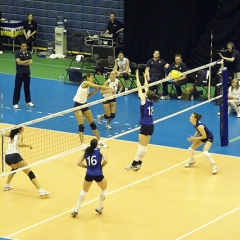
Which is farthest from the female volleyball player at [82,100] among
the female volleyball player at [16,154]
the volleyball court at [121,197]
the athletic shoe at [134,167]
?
the female volleyball player at [16,154]

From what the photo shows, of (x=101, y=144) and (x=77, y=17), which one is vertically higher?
(x=77, y=17)

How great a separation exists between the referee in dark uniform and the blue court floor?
384mm

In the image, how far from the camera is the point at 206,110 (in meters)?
28.2

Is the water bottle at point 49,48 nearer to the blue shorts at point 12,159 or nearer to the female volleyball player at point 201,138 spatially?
the female volleyball player at point 201,138

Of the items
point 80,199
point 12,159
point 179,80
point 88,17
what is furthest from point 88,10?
point 80,199

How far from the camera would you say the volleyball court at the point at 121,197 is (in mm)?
17516

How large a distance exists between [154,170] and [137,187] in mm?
1425

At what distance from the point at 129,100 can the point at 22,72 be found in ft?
14.2

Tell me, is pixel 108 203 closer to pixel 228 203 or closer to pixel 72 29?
pixel 228 203

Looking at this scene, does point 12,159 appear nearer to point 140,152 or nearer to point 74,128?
point 140,152

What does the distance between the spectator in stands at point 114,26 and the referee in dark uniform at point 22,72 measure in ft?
25.7

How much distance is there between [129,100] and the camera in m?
29.6

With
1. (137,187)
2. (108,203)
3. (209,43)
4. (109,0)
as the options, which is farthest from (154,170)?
(109,0)

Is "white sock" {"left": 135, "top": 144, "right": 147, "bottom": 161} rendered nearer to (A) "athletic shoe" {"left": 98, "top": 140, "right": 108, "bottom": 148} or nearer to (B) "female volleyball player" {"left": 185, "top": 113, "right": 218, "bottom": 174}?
(B) "female volleyball player" {"left": 185, "top": 113, "right": 218, "bottom": 174}
